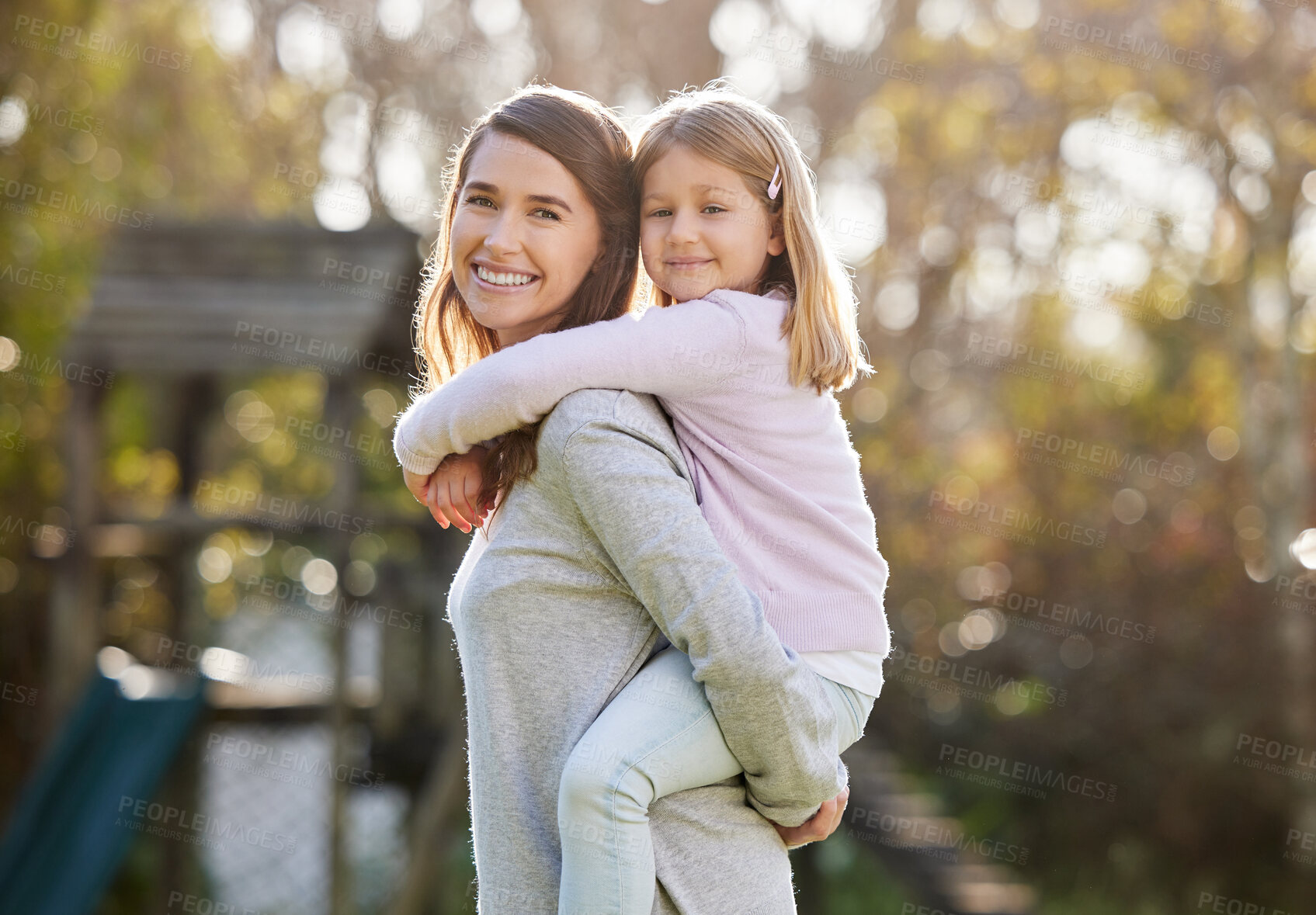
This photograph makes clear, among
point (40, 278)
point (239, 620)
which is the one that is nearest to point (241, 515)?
point (40, 278)

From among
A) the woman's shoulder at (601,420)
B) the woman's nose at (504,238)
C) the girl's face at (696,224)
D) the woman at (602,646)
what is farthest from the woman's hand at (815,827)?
the woman's nose at (504,238)

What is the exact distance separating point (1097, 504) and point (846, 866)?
13.3ft

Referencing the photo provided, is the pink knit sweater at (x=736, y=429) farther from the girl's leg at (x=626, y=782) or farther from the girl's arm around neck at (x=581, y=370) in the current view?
the girl's leg at (x=626, y=782)

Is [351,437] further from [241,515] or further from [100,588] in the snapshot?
[100,588]

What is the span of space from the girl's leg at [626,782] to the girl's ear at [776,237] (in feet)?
2.77

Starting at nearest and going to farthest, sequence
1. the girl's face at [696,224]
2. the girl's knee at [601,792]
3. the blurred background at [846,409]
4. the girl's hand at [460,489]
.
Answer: the girl's knee at [601,792]
the girl's hand at [460,489]
the girl's face at [696,224]
the blurred background at [846,409]

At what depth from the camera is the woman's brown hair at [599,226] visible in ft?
6.73

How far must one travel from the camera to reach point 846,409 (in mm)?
11086

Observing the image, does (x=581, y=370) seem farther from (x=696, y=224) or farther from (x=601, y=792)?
(x=601, y=792)

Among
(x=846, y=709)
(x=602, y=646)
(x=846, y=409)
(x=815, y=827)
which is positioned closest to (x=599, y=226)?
(x=602, y=646)

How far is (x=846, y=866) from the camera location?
10133mm

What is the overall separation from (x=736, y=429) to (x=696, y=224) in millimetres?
416

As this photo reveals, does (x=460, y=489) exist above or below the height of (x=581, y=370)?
below

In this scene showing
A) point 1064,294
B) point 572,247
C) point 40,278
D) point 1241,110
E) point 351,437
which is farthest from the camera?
point 1064,294
